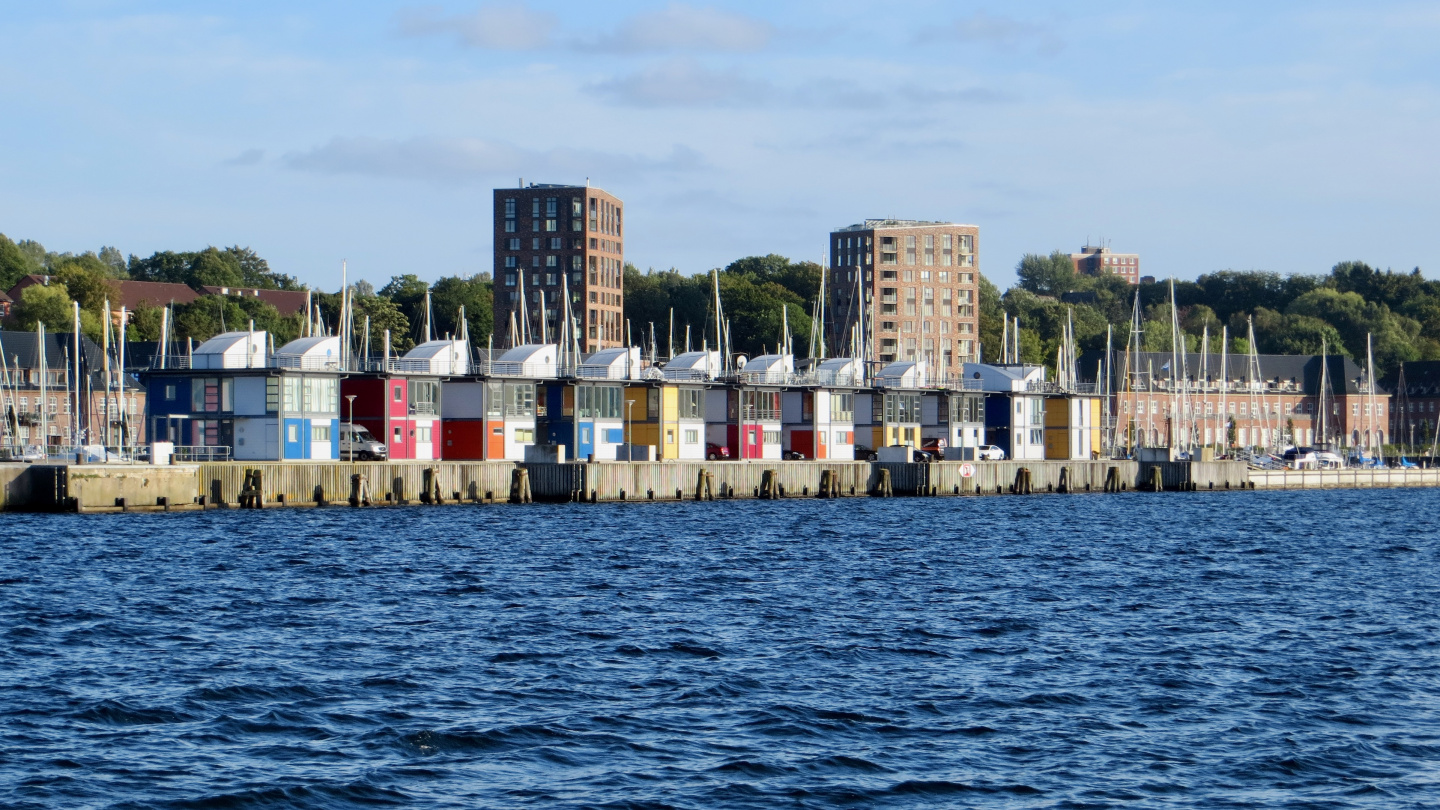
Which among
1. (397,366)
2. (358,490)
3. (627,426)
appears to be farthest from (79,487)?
(627,426)

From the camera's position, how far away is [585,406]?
344 feet

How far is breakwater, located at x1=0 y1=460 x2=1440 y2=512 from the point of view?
78.9 meters

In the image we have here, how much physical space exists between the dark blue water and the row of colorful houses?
23.8 metres

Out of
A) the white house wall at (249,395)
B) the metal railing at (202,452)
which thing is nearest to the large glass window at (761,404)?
the white house wall at (249,395)

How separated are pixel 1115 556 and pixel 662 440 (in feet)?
Answer: 153

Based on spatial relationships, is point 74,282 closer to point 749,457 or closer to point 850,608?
point 749,457

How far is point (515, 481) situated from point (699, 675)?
192 feet

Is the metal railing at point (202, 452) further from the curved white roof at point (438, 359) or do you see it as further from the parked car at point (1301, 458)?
the parked car at point (1301, 458)

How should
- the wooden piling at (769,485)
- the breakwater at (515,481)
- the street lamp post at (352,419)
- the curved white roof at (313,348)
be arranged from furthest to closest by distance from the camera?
the wooden piling at (769,485), the curved white roof at (313,348), the street lamp post at (352,419), the breakwater at (515,481)

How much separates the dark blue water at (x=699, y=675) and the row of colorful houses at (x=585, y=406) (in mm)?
23785

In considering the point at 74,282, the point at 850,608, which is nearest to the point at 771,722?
the point at 850,608

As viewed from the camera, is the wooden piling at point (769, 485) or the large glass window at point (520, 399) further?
the wooden piling at point (769, 485)

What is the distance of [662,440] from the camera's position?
108875 mm

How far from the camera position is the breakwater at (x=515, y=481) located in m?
78.9
